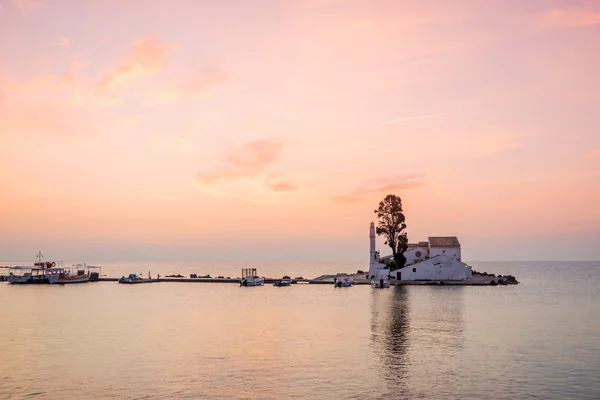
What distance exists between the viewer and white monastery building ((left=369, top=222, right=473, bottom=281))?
409 feet

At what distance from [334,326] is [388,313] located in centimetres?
1437

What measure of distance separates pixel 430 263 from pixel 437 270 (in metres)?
2.30

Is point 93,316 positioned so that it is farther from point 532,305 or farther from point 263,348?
point 532,305

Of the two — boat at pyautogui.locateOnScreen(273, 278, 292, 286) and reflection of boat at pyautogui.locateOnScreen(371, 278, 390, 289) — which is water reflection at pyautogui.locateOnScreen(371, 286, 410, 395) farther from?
boat at pyautogui.locateOnScreen(273, 278, 292, 286)

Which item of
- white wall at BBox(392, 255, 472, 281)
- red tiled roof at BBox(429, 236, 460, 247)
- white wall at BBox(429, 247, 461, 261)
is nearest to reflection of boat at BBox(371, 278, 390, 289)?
white wall at BBox(392, 255, 472, 281)

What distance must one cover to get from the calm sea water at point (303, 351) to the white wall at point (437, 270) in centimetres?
3815

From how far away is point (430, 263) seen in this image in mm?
125375

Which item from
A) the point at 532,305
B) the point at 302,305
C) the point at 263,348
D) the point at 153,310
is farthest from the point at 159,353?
the point at 532,305

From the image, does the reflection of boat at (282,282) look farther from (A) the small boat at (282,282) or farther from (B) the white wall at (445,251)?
(B) the white wall at (445,251)

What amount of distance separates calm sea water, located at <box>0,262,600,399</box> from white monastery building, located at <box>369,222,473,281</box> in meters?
38.4

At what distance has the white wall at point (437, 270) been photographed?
408ft

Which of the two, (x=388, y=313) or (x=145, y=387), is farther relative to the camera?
(x=388, y=313)

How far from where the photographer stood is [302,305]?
285 ft

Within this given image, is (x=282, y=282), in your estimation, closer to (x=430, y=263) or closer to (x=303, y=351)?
(x=430, y=263)
